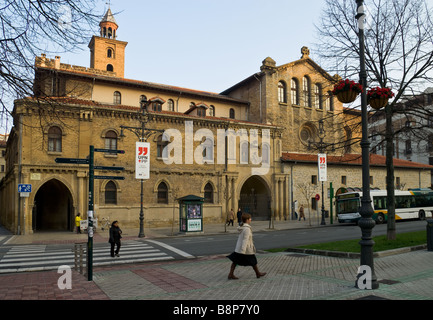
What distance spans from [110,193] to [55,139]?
588 cm

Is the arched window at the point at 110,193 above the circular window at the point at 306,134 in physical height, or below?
below

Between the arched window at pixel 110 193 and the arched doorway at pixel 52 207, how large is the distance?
18.3 feet

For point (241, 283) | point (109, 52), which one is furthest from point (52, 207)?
point (109, 52)

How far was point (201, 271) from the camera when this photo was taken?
1091cm

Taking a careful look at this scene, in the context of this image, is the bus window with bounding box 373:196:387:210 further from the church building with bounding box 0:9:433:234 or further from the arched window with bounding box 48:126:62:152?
the arched window with bounding box 48:126:62:152

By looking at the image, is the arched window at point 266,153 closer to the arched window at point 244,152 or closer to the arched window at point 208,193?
the arched window at point 244,152

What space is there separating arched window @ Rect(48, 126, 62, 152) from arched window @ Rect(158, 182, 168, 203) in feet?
28.3

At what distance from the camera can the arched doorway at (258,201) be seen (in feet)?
123

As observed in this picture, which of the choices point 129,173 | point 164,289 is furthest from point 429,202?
point 164,289

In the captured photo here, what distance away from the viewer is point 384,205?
3303 centimetres
